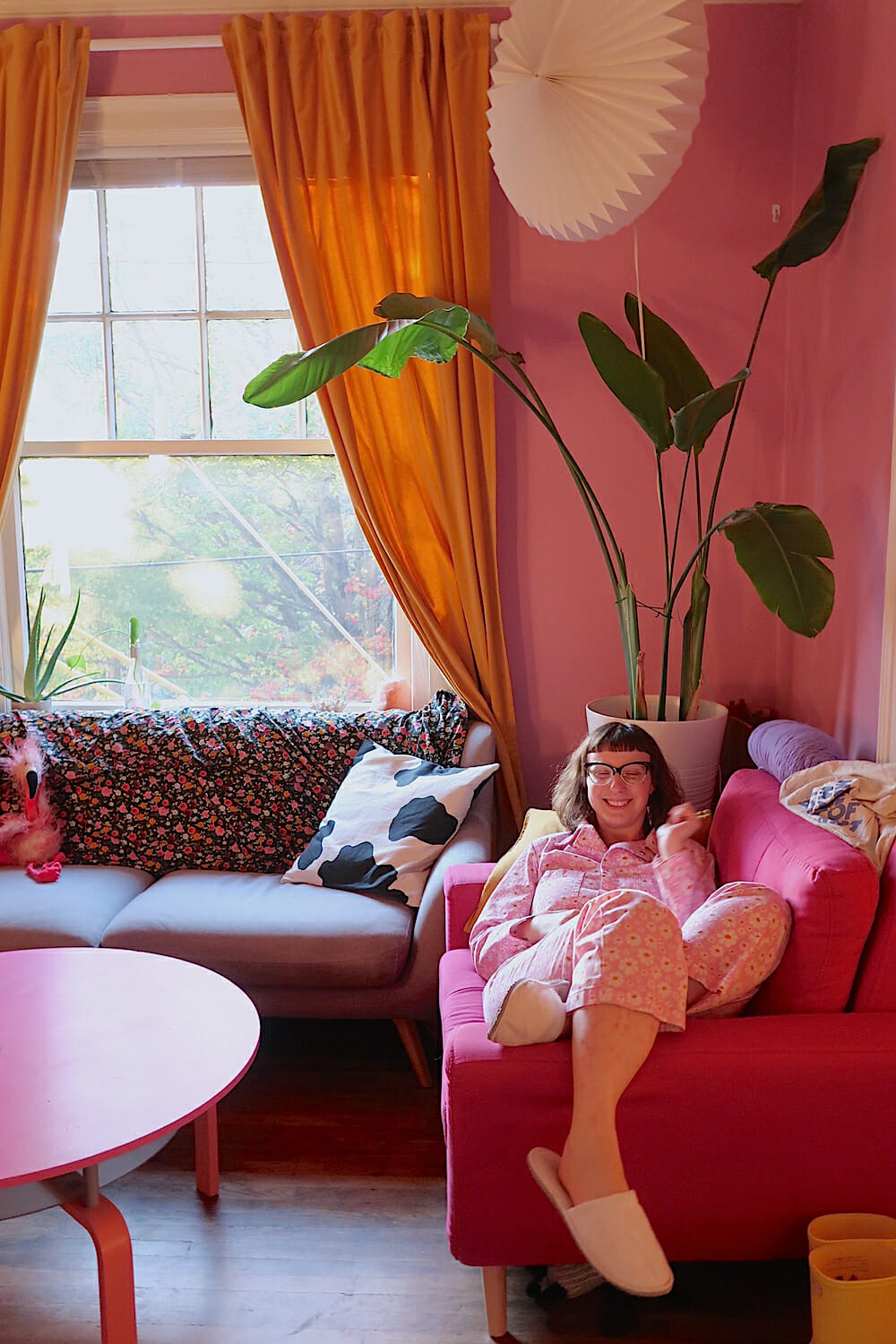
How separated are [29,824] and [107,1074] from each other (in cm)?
137

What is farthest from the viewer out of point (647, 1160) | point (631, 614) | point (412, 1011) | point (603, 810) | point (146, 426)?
point (146, 426)

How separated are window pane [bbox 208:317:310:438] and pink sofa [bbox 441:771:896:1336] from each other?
2.15m

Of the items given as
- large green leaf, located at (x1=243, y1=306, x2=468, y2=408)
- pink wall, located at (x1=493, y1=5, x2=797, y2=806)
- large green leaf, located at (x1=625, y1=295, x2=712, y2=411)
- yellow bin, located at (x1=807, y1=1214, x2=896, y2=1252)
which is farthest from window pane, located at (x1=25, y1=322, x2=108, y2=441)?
yellow bin, located at (x1=807, y1=1214, x2=896, y2=1252)

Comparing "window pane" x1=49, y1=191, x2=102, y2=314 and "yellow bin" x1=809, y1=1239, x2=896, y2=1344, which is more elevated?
"window pane" x1=49, y1=191, x2=102, y2=314

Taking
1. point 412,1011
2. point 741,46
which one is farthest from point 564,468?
point 412,1011

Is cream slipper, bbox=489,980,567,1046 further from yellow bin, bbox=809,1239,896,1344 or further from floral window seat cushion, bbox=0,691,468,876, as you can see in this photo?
floral window seat cushion, bbox=0,691,468,876

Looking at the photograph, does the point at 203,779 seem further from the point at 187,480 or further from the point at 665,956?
the point at 665,956

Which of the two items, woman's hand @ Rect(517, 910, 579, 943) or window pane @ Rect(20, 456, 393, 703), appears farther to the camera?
window pane @ Rect(20, 456, 393, 703)

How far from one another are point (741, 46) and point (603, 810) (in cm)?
220

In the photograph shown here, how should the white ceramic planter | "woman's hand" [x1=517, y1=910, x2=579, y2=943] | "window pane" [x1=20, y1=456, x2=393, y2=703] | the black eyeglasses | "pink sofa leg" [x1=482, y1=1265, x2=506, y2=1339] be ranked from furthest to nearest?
"window pane" [x1=20, y1=456, x2=393, y2=703] < the white ceramic planter < the black eyeglasses < "woman's hand" [x1=517, y1=910, x2=579, y2=943] < "pink sofa leg" [x1=482, y1=1265, x2=506, y2=1339]

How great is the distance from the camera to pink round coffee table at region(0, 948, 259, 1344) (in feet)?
5.25

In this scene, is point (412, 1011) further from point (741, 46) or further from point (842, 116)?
point (741, 46)

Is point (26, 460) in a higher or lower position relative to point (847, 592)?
higher

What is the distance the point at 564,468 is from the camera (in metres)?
3.21
